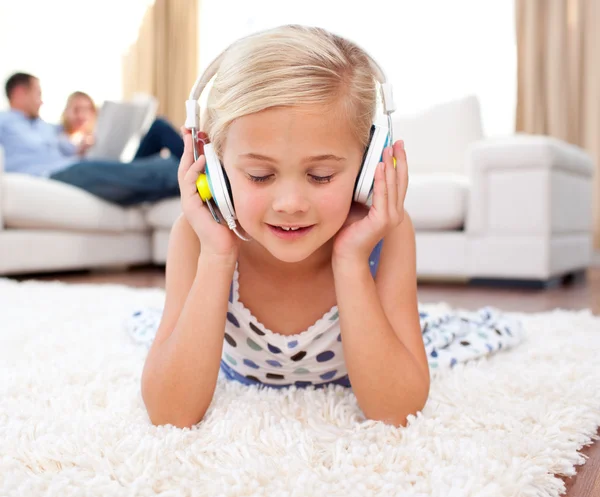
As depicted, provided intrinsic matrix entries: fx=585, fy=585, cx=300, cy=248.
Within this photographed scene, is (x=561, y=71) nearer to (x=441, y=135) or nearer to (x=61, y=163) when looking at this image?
(x=441, y=135)

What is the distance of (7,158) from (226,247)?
10.9 feet

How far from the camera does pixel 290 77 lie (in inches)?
26.1

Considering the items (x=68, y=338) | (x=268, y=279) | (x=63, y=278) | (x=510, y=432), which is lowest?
(x=63, y=278)

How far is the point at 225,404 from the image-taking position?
82 cm

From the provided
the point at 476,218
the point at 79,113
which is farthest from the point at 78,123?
the point at 476,218

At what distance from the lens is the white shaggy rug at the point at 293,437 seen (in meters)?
0.57

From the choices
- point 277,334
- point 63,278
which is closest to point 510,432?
point 277,334

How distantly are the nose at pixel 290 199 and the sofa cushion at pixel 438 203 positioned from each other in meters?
1.95

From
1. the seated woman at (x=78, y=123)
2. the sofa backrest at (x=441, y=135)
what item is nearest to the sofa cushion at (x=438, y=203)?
the sofa backrest at (x=441, y=135)

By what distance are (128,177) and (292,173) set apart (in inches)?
105

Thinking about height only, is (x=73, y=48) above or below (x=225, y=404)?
above

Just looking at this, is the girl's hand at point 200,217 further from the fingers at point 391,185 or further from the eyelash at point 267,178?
the fingers at point 391,185

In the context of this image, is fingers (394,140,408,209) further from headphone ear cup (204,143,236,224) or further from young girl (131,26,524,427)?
headphone ear cup (204,143,236,224)

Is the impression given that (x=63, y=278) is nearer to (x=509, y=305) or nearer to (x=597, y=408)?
(x=509, y=305)
